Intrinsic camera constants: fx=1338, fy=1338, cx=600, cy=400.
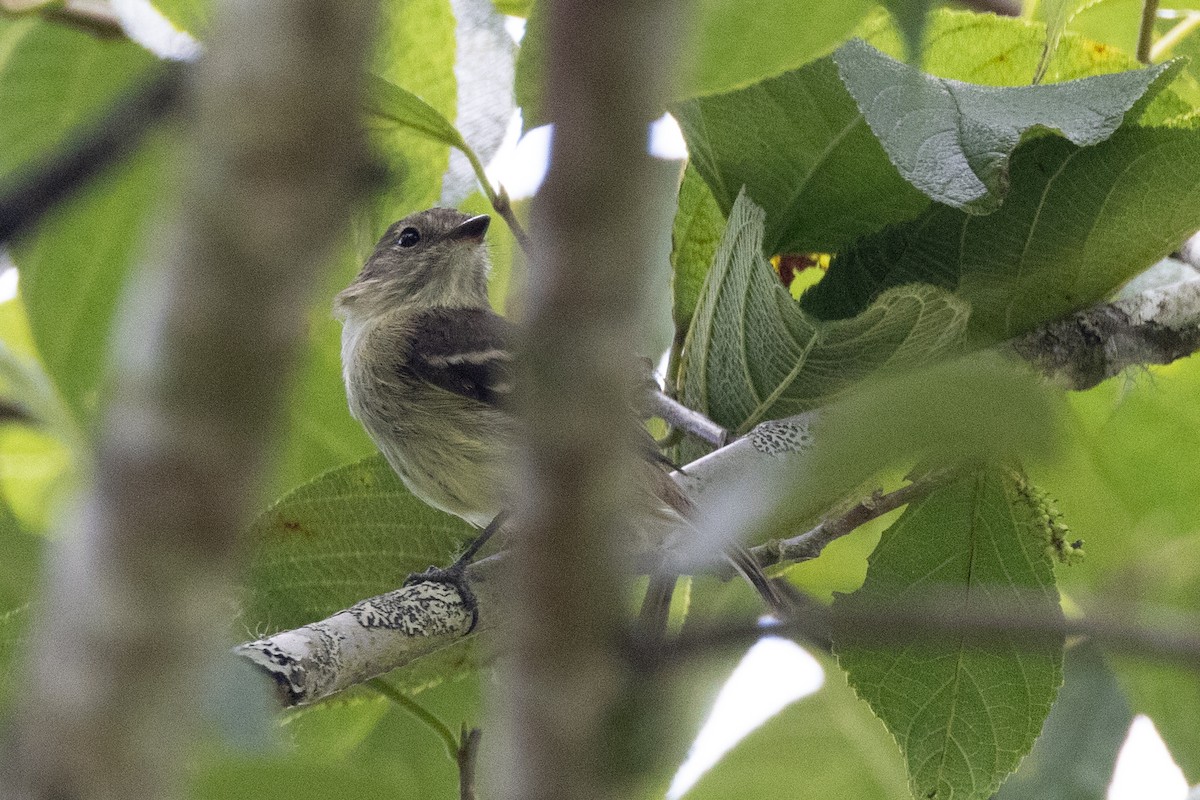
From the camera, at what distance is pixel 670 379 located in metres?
2.99

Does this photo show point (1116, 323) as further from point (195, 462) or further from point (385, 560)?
point (195, 462)

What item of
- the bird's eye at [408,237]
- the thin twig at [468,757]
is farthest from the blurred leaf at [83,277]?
the bird's eye at [408,237]

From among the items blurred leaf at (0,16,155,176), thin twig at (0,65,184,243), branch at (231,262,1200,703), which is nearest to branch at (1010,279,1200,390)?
branch at (231,262,1200,703)

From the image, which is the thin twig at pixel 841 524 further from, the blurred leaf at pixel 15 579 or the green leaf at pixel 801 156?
the blurred leaf at pixel 15 579

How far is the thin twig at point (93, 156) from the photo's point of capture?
77 centimetres

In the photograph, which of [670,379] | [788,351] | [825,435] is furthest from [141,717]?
[670,379]

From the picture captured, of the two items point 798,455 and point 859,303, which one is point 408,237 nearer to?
point 859,303

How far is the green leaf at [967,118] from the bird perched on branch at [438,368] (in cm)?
86

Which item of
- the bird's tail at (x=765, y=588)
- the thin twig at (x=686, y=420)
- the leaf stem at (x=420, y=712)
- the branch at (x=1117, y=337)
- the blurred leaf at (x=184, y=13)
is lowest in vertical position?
the leaf stem at (x=420, y=712)

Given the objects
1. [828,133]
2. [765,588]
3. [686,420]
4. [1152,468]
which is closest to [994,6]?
[828,133]

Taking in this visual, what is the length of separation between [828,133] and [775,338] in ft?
1.46

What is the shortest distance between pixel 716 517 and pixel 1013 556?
1.84 m

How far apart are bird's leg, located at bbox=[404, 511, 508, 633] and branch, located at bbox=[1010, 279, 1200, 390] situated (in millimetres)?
1180

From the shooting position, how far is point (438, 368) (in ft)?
13.5
